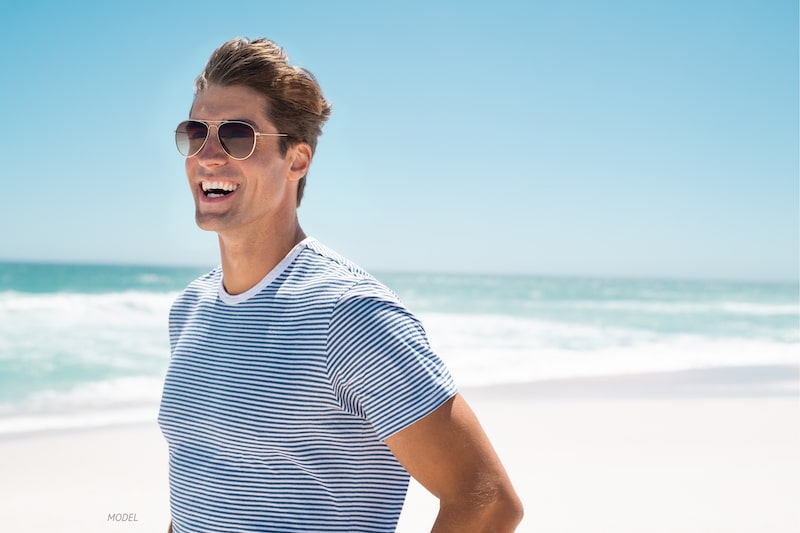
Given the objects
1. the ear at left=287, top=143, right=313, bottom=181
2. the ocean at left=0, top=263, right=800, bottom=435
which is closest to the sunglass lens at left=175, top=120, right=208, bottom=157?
the ear at left=287, top=143, right=313, bottom=181

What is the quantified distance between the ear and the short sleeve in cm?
55

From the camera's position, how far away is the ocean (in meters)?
11.1

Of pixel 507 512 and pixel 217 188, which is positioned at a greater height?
pixel 217 188

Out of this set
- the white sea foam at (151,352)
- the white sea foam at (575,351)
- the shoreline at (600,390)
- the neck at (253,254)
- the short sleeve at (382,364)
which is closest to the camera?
the short sleeve at (382,364)

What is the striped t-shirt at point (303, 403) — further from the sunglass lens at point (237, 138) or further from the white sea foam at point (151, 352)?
the white sea foam at point (151, 352)

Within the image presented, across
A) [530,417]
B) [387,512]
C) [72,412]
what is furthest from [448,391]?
[72,412]

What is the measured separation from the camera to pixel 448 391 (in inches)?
58.9

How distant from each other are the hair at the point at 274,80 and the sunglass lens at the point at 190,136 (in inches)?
4.5

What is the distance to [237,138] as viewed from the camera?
1961 mm

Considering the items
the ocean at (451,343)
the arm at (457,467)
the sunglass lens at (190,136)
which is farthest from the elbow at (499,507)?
the ocean at (451,343)

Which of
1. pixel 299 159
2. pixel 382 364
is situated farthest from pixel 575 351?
pixel 382 364

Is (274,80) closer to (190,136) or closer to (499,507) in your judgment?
(190,136)

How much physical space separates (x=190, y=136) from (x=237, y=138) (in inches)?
7.9

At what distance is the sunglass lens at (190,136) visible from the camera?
2043 mm
